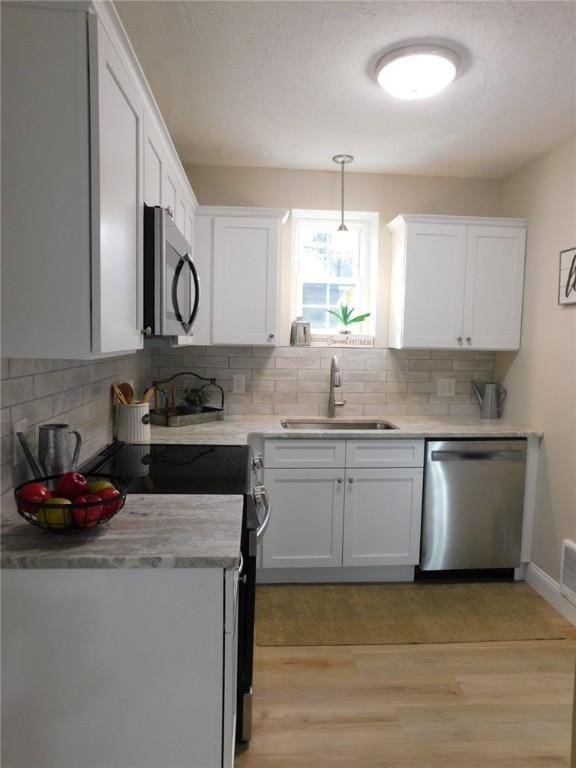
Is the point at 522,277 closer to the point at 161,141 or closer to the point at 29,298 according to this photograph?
the point at 161,141

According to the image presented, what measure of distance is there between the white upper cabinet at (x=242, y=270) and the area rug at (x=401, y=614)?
1529mm

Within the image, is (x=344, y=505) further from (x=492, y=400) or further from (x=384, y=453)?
(x=492, y=400)

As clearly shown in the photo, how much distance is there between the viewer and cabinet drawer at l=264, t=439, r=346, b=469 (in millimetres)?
2926

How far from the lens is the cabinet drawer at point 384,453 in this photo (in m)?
2.96

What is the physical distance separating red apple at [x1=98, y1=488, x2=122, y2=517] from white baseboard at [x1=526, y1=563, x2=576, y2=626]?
253 centimetres

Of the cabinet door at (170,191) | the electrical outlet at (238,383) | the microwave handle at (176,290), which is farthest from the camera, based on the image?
the electrical outlet at (238,383)

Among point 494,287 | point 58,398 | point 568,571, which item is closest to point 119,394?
point 58,398

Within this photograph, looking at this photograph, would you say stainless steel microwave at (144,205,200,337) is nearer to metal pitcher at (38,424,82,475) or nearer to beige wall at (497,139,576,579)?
metal pitcher at (38,424,82,475)

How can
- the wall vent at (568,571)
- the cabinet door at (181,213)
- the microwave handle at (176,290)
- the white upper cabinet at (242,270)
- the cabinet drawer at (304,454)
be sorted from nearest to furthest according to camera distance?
the microwave handle at (176,290)
the cabinet door at (181,213)
the wall vent at (568,571)
the cabinet drawer at (304,454)
the white upper cabinet at (242,270)

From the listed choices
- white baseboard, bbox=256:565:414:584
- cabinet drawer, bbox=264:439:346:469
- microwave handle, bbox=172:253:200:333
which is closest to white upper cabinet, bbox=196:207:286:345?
cabinet drawer, bbox=264:439:346:469

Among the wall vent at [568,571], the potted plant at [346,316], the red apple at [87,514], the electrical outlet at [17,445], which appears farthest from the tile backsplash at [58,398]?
the wall vent at [568,571]

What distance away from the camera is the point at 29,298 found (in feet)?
4.13

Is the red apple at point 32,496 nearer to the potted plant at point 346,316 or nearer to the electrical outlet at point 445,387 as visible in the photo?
the potted plant at point 346,316

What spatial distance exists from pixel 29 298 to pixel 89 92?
0.51m
